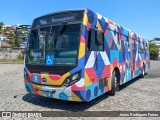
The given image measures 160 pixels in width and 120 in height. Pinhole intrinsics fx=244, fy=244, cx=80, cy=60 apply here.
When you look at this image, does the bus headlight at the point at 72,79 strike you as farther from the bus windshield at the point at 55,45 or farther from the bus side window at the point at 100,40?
the bus side window at the point at 100,40

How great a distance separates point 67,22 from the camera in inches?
293

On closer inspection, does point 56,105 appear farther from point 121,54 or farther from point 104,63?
point 121,54

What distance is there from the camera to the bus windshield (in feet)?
23.4

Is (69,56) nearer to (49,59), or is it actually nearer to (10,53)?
(49,59)

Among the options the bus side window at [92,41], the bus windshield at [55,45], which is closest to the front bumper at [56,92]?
the bus windshield at [55,45]

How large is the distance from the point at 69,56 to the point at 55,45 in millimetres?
645

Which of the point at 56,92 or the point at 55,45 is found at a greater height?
the point at 55,45


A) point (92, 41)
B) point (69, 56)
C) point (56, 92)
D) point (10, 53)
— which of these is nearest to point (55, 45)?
point (69, 56)

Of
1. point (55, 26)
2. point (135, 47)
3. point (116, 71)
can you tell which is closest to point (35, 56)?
point (55, 26)

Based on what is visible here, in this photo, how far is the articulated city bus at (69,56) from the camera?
274 inches

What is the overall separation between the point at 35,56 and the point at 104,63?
7.82 feet

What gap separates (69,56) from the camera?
23.3ft

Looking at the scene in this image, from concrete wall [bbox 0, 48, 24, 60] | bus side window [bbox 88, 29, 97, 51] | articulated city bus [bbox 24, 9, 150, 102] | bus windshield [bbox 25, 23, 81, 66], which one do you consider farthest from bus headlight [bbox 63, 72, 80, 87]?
concrete wall [bbox 0, 48, 24, 60]

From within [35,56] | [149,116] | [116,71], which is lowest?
[149,116]
